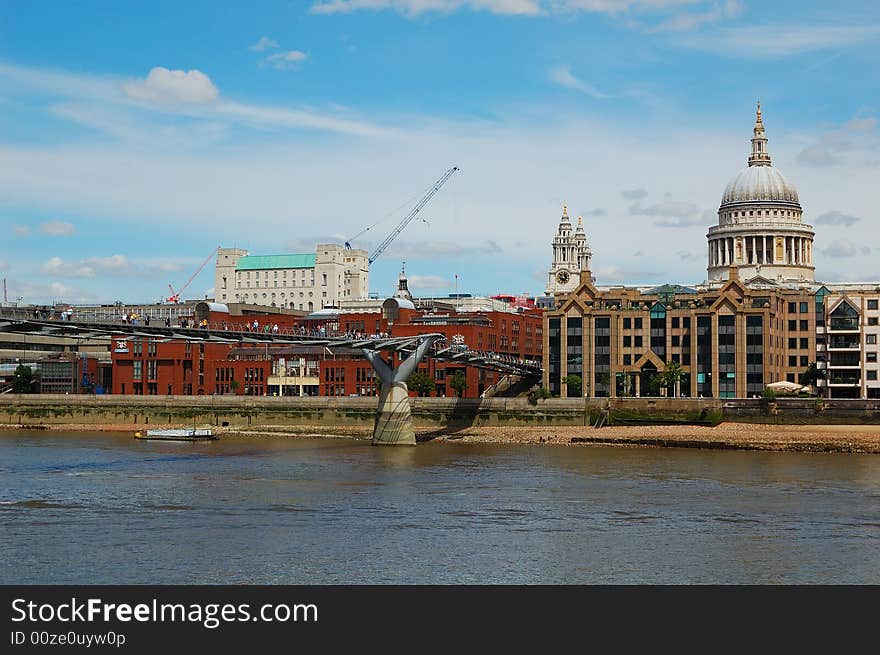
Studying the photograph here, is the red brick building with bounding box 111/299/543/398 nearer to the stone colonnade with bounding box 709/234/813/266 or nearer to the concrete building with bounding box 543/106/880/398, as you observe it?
the concrete building with bounding box 543/106/880/398

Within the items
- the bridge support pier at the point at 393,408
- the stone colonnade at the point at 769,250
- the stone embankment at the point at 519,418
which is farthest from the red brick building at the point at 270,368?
the stone colonnade at the point at 769,250

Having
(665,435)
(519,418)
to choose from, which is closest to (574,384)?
(519,418)

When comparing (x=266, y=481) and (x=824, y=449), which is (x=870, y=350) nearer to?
(x=824, y=449)

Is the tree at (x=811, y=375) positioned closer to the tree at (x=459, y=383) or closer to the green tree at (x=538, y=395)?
the green tree at (x=538, y=395)

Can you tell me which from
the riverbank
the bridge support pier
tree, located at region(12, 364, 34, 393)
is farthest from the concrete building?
tree, located at region(12, 364, 34, 393)

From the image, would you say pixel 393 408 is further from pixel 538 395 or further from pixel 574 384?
pixel 574 384

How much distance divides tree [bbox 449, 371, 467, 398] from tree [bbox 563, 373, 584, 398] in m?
11.9

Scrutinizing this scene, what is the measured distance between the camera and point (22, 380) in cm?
14138

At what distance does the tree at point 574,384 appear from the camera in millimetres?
118000

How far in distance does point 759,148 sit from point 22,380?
99898mm

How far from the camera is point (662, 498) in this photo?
58.0 meters

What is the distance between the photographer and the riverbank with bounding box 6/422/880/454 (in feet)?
292

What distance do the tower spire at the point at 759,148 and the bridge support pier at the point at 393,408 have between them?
309ft
